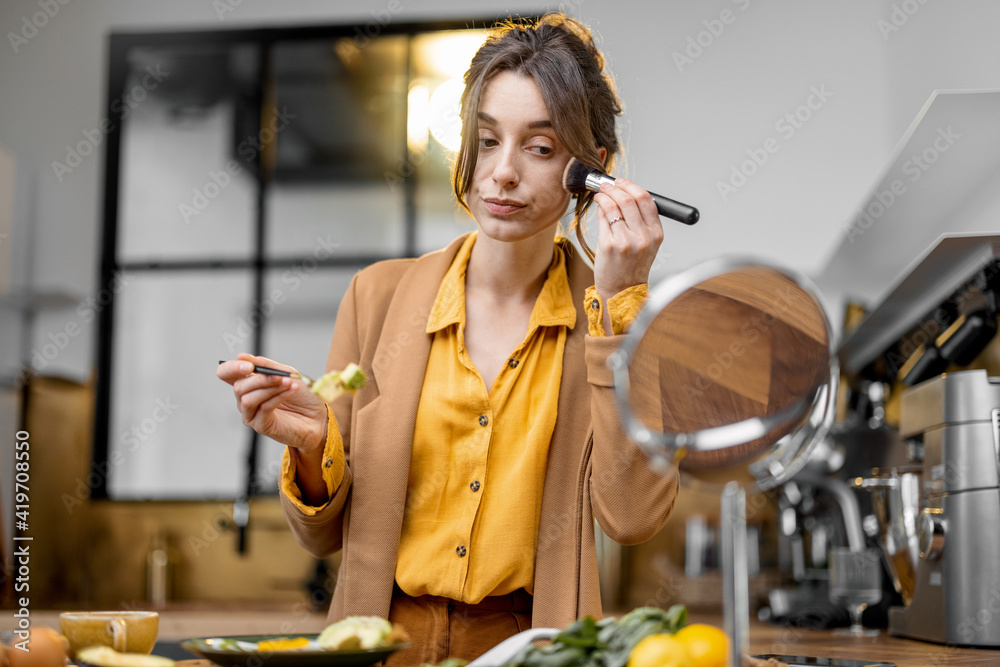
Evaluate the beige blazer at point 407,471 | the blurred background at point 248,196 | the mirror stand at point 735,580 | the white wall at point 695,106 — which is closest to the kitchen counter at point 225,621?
the blurred background at point 248,196

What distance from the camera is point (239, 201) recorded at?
3299mm

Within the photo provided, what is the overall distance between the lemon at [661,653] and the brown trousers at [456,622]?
1.36ft

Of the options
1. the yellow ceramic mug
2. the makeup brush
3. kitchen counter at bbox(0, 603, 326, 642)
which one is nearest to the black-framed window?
kitchen counter at bbox(0, 603, 326, 642)

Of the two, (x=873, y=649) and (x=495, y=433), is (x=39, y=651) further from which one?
(x=873, y=649)

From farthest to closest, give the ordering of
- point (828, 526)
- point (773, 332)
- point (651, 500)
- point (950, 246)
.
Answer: point (828, 526)
point (950, 246)
point (651, 500)
point (773, 332)

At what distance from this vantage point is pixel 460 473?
1060mm

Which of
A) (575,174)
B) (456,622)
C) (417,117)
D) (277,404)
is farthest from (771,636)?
(417,117)

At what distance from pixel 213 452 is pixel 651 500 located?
2575mm

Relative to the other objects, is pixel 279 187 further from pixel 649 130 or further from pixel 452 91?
pixel 649 130

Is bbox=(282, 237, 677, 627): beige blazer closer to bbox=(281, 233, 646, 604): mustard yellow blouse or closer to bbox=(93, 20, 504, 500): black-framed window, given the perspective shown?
bbox=(281, 233, 646, 604): mustard yellow blouse

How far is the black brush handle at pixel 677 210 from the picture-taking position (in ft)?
2.94

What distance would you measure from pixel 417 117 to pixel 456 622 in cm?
257

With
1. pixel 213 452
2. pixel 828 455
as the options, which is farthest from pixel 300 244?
pixel 828 455

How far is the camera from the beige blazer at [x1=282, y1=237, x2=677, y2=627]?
0.96 m
